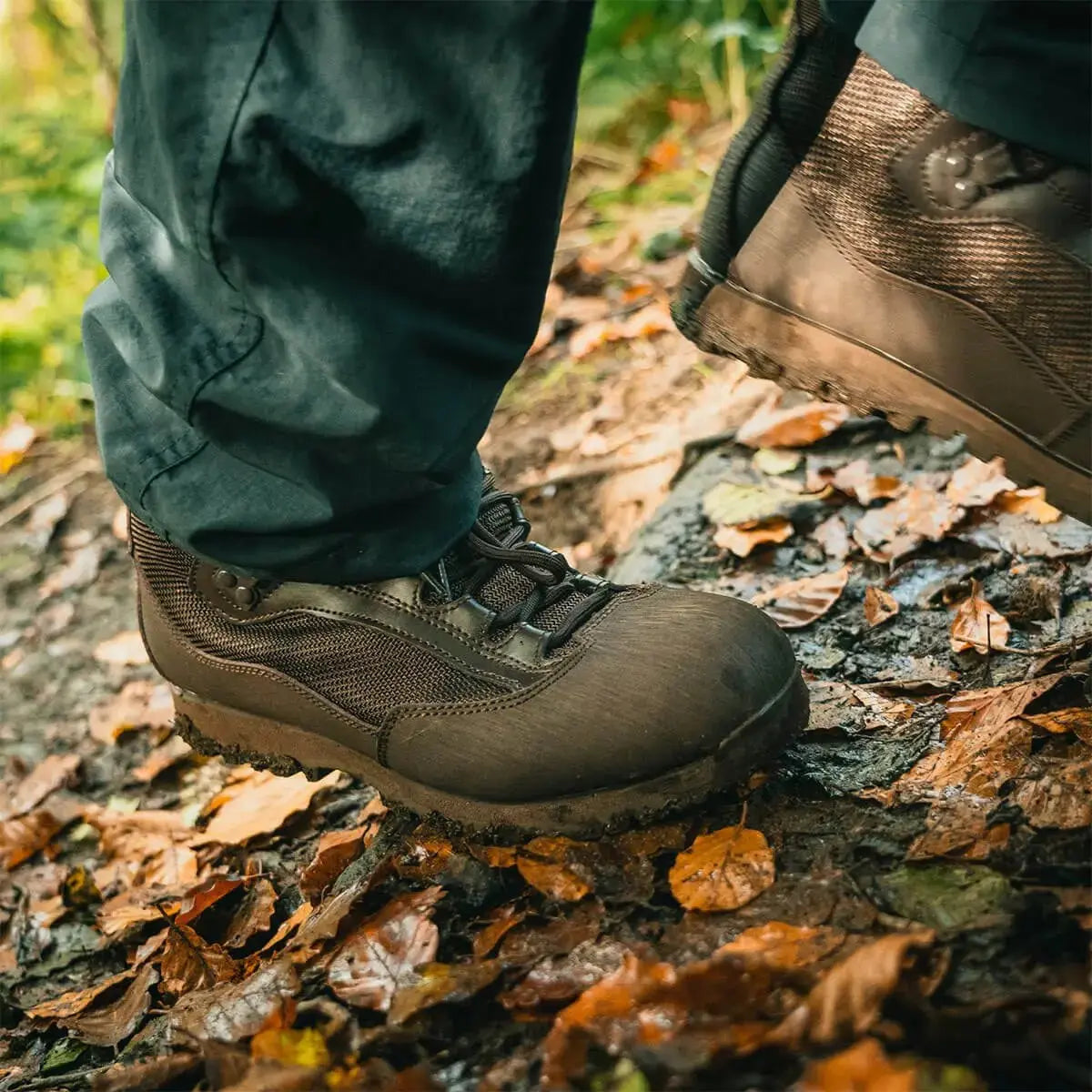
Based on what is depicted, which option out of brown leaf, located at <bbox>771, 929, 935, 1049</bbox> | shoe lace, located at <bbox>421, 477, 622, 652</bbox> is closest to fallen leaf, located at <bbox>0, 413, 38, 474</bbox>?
shoe lace, located at <bbox>421, 477, 622, 652</bbox>

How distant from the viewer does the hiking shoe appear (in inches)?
63.1

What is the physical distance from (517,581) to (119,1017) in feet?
2.81

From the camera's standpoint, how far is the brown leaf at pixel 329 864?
178cm

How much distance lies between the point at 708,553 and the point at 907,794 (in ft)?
3.26

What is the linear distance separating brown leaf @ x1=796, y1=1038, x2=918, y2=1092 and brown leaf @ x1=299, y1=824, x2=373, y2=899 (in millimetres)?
1004

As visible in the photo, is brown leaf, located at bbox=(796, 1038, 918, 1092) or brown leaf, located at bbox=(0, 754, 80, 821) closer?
brown leaf, located at bbox=(796, 1038, 918, 1092)

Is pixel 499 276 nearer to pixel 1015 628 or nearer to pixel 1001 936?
pixel 1001 936

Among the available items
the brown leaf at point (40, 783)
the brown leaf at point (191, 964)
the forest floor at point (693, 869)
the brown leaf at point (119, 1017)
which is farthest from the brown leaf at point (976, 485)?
the brown leaf at point (40, 783)

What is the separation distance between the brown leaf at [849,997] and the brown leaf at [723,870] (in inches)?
11.2

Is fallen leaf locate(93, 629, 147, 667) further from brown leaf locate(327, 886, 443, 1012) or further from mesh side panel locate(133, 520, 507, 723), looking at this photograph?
brown leaf locate(327, 886, 443, 1012)

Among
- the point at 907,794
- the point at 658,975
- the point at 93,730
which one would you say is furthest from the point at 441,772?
the point at 93,730

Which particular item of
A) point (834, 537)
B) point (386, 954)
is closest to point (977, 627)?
point (834, 537)

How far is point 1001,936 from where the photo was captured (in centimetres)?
114

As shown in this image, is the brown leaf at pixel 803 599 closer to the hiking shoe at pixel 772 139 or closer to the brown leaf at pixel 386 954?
the hiking shoe at pixel 772 139
